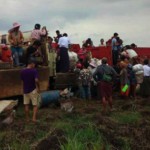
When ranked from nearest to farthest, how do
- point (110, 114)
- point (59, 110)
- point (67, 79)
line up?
point (110, 114), point (59, 110), point (67, 79)

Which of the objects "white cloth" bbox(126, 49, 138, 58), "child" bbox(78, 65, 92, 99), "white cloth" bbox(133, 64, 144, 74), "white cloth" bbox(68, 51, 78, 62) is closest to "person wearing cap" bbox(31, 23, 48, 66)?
"child" bbox(78, 65, 92, 99)

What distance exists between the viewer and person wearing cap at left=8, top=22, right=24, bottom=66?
1689cm

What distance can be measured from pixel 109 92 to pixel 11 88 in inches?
126

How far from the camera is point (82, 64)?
19.3m

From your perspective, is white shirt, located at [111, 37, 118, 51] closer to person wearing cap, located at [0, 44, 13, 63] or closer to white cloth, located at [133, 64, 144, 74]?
white cloth, located at [133, 64, 144, 74]

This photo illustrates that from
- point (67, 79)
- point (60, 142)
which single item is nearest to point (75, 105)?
point (67, 79)

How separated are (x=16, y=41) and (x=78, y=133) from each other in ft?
24.0

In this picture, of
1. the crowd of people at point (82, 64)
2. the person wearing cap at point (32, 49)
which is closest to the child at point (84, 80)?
the crowd of people at point (82, 64)

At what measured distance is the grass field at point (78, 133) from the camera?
9.47 metres

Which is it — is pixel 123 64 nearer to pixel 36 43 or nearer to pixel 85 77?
pixel 85 77

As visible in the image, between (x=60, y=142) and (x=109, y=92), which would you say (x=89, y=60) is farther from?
(x=60, y=142)

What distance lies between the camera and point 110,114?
1520 centimetres

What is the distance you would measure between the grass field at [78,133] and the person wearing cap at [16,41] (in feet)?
7.70

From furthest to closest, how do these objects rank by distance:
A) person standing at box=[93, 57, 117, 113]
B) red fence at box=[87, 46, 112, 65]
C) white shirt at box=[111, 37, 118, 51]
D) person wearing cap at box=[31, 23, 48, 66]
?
white shirt at box=[111, 37, 118, 51] < red fence at box=[87, 46, 112, 65] < person wearing cap at box=[31, 23, 48, 66] < person standing at box=[93, 57, 117, 113]
